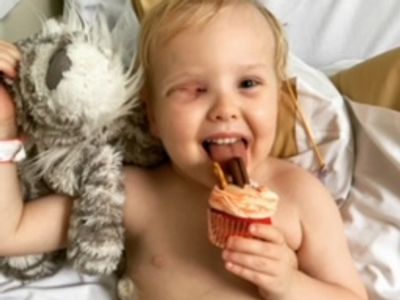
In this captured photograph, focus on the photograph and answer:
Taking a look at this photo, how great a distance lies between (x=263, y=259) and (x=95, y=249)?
0.77 feet

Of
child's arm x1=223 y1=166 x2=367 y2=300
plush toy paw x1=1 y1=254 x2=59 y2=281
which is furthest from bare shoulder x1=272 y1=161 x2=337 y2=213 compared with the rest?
plush toy paw x1=1 y1=254 x2=59 y2=281

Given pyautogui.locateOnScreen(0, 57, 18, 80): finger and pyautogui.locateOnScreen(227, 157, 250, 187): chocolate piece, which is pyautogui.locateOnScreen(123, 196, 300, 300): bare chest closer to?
pyautogui.locateOnScreen(227, 157, 250, 187): chocolate piece

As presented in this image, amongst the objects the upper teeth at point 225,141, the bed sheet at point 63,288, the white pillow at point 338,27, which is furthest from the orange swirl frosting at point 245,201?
the white pillow at point 338,27

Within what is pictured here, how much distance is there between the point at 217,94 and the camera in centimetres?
94

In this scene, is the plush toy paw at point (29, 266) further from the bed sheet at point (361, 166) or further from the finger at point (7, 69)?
the bed sheet at point (361, 166)

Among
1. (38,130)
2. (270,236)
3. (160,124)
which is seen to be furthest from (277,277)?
(38,130)

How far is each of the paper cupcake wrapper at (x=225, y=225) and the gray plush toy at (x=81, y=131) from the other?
18 cm

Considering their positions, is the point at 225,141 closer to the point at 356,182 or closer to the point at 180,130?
the point at 180,130

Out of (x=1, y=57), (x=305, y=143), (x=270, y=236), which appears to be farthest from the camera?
(x=305, y=143)

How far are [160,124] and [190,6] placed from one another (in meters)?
0.16

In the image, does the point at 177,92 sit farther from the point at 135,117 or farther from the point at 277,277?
the point at 277,277

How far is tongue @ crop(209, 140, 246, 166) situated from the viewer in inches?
36.1

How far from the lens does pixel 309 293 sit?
0.94m

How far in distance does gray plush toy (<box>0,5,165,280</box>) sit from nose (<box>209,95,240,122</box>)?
122 mm
